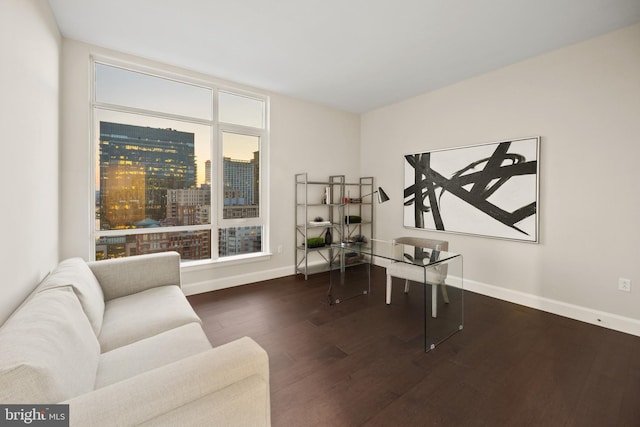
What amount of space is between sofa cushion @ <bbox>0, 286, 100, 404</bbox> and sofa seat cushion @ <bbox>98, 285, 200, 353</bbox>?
8.1 inches

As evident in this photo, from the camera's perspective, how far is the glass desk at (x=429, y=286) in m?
2.39

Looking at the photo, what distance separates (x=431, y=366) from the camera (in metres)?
2.02

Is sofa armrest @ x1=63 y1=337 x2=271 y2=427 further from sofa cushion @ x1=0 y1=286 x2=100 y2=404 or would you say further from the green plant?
the green plant

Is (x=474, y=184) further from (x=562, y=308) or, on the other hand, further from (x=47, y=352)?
(x=47, y=352)

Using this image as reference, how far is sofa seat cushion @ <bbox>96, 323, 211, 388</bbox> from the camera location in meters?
1.29

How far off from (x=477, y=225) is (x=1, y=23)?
13.8 feet

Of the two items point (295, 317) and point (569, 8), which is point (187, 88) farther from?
point (569, 8)

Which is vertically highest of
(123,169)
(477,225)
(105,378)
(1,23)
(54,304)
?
(1,23)

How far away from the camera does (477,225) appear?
3441 millimetres

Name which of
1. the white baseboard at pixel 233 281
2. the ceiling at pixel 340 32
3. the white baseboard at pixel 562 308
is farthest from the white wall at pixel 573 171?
the white baseboard at pixel 233 281

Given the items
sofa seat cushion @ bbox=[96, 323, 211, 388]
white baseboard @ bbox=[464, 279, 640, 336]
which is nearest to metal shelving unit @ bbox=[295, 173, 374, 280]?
white baseboard @ bbox=[464, 279, 640, 336]

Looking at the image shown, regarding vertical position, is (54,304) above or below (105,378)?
above

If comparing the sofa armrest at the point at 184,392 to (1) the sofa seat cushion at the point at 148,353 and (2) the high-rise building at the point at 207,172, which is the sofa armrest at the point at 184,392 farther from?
(2) the high-rise building at the point at 207,172

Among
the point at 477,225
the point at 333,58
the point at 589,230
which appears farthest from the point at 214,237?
the point at 589,230
